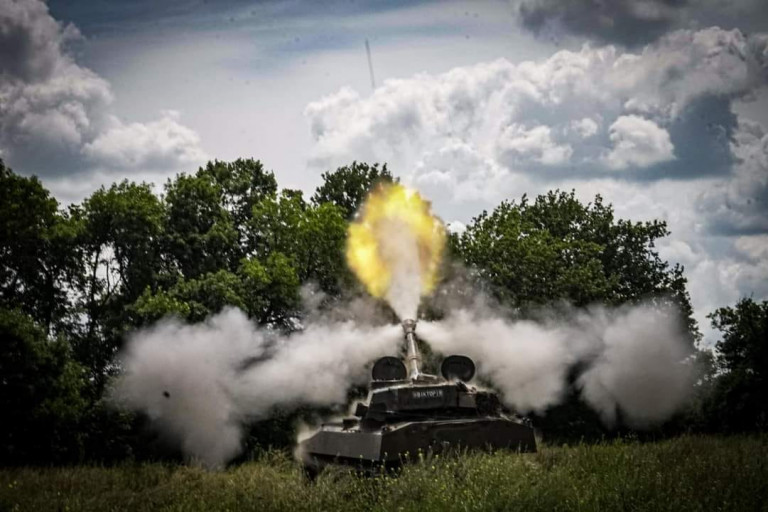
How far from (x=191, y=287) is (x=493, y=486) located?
2165 cm

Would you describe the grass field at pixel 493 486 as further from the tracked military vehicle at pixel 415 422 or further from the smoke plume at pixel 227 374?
the smoke plume at pixel 227 374

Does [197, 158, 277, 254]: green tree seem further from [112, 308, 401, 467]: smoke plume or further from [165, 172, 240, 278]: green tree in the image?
[112, 308, 401, 467]: smoke plume

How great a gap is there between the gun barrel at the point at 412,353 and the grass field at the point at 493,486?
2561 millimetres

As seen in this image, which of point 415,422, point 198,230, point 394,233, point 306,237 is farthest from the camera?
point 198,230

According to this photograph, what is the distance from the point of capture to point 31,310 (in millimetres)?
32375

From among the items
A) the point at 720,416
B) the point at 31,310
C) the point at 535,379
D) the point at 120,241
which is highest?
the point at 120,241

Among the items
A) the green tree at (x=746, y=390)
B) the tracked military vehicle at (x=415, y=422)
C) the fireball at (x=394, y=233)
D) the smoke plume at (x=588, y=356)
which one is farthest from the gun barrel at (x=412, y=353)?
the green tree at (x=746, y=390)

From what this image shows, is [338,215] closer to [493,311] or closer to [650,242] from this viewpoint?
[493,311]

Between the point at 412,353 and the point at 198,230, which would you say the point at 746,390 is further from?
the point at 198,230

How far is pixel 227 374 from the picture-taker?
24.2 m

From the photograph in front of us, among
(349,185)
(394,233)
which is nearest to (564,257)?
(349,185)

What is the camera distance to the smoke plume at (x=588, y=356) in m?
23.1

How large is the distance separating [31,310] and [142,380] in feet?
37.3

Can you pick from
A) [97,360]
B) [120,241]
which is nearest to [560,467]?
[97,360]
